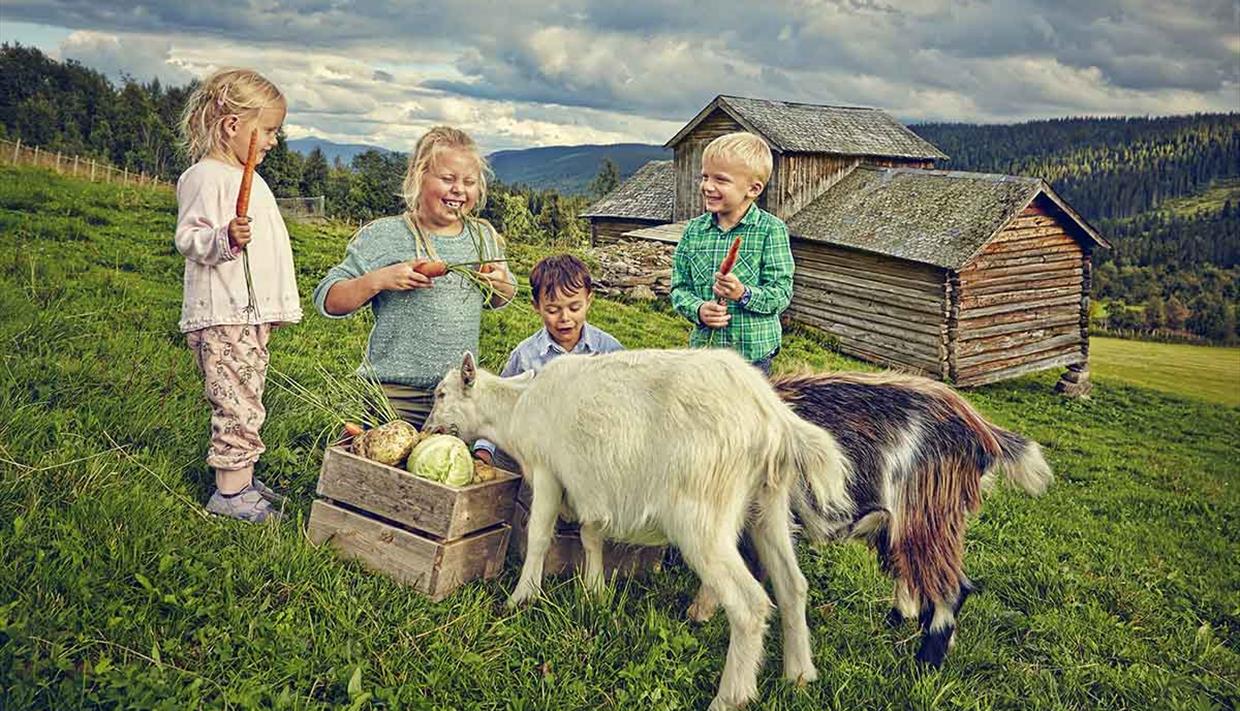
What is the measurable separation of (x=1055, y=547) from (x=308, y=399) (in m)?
6.30

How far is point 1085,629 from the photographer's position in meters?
4.75

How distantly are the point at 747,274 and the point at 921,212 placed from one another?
1641cm

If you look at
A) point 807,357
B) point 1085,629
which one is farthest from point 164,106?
point 1085,629

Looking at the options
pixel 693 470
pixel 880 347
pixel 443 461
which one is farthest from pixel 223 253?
pixel 880 347

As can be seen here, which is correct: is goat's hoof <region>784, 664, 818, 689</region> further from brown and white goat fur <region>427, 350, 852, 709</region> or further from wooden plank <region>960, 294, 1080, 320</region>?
wooden plank <region>960, 294, 1080, 320</region>

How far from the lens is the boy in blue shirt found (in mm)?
4406

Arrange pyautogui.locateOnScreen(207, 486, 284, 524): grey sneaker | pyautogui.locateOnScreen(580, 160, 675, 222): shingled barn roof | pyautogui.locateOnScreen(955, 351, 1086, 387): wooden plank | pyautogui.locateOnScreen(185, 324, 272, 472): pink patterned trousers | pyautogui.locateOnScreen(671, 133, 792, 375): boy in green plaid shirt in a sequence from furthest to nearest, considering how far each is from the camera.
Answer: pyautogui.locateOnScreen(580, 160, 675, 222): shingled barn roof
pyautogui.locateOnScreen(955, 351, 1086, 387): wooden plank
pyautogui.locateOnScreen(671, 133, 792, 375): boy in green plaid shirt
pyautogui.locateOnScreen(207, 486, 284, 524): grey sneaker
pyautogui.locateOnScreen(185, 324, 272, 472): pink patterned trousers

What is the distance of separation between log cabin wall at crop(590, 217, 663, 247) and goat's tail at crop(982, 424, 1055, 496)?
22.7 metres

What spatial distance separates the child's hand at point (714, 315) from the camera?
436 cm

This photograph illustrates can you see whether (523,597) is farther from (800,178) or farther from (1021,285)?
(800,178)

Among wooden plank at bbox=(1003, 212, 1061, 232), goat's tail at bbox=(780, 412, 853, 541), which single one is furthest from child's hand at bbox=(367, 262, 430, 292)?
wooden plank at bbox=(1003, 212, 1061, 232)

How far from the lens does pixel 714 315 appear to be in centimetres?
436

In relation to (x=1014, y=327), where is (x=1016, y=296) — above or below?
above

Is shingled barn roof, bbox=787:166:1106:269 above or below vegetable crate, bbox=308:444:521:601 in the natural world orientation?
above
